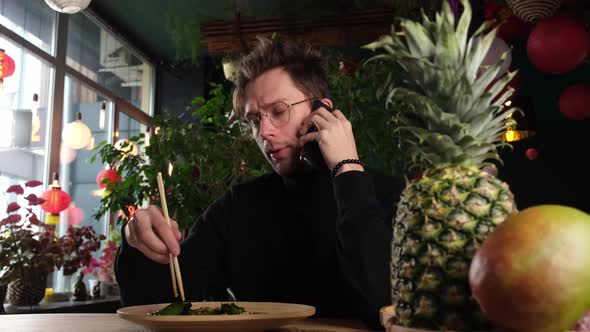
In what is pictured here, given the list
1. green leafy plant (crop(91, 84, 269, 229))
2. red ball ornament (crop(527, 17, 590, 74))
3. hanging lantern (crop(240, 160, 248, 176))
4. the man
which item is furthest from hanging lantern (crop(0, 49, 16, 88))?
red ball ornament (crop(527, 17, 590, 74))

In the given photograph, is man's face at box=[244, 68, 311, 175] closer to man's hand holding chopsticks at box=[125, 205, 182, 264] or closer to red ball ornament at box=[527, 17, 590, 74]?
man's hand holding chopsticks at box=[125, 205, 182, 264]

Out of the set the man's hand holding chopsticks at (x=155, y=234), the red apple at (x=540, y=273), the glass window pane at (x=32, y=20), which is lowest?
the red apple at (x=540, y=273)

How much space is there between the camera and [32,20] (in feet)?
19.4

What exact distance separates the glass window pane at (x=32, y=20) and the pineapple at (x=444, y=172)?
5.55 metres

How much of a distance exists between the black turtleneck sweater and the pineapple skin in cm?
92

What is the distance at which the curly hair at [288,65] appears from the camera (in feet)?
6.49

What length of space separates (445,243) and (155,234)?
0.76 metres

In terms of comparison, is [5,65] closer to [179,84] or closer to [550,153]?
[179,84]

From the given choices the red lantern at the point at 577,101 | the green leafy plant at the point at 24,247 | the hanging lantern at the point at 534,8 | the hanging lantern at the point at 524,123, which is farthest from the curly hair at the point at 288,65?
the hanging lantern at the point at 524,123

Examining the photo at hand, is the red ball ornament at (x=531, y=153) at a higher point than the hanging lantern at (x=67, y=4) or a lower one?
lower

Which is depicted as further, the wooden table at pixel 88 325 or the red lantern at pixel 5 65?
the red lantern at pixel 5 65

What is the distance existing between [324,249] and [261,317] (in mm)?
907

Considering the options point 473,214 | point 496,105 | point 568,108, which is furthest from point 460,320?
point 568,108

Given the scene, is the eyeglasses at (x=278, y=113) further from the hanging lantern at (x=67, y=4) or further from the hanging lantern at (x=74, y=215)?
the hanging lantern at (x=74, y=215)
